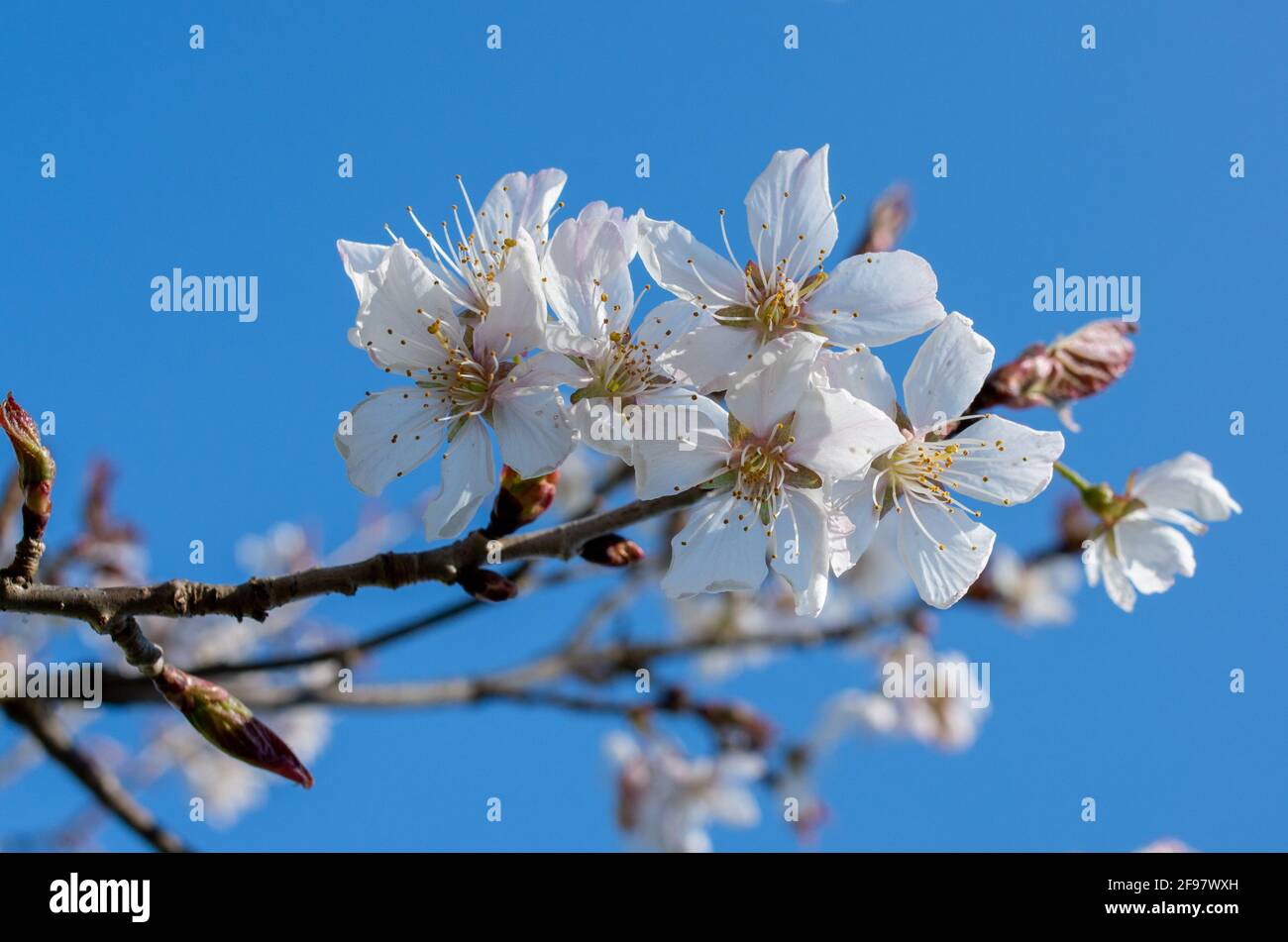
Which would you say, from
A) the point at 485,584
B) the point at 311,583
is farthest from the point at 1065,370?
the point at 311,583

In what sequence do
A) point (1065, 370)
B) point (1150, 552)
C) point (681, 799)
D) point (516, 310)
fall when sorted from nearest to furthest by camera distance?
1. point (516, 310)
2. point (1065, 370)
3. point (1150, 552)
4. point (681, 799)

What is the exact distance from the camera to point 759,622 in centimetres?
628

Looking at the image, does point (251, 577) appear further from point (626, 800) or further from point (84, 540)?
point (626, 800)

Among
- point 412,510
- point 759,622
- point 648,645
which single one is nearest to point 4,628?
point 412,510

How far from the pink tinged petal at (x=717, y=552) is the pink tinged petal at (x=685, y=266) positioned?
13.6 inches

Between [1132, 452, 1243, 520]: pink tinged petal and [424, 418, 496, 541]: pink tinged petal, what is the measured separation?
1.44m

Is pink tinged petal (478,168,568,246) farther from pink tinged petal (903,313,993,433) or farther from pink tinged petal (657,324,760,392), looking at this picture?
pink tinged petal (903,313,993,433)

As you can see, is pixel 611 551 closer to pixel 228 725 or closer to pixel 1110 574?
pixel 228 725

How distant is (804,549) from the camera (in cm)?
181

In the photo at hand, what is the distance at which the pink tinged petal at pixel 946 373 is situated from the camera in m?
1.85

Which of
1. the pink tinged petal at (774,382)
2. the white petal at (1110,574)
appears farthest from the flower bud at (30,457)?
the white petal at (1110,574)

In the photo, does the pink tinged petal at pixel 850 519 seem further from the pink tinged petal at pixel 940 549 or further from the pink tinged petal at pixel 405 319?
the pink tinged petal at pixel 405 319

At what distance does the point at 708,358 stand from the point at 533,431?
0.31 metres

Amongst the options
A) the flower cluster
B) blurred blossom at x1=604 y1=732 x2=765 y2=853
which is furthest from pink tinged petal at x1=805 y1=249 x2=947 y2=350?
blurred blossom at x1=604 y1=732 x2=765 y2=853
